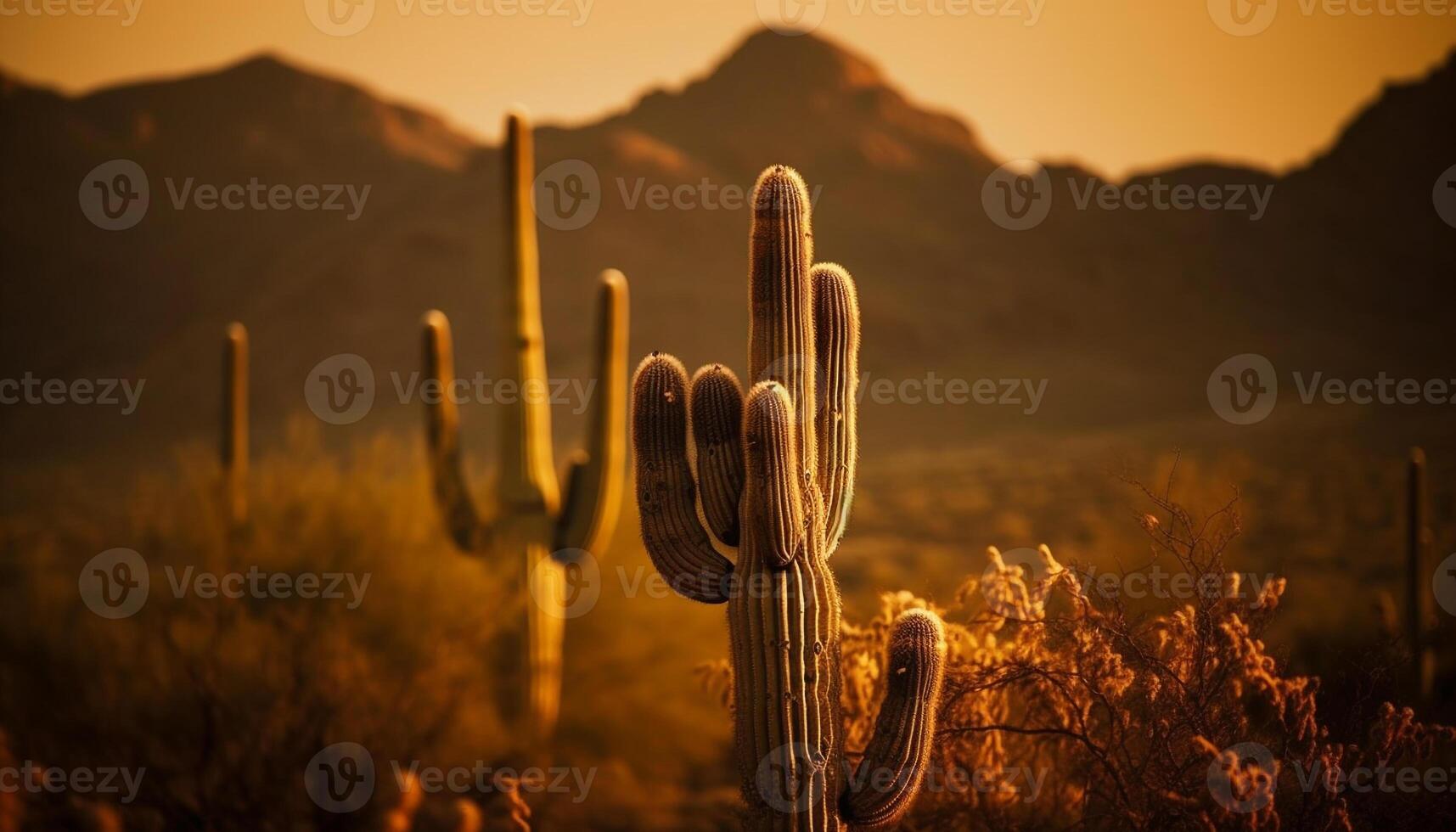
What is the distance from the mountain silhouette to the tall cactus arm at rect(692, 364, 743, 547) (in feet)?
129

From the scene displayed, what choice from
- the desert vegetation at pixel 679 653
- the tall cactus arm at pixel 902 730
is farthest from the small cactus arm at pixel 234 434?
the tall cactus arm at pixel 902 730

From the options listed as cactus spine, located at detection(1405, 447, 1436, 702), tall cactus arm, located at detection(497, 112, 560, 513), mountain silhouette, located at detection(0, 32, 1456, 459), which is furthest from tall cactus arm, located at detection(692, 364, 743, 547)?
mountain silhouette, located at detection(0, 32, 1456, 459)

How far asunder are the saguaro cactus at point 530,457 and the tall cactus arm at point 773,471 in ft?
22.2

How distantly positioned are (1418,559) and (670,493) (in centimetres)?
1071

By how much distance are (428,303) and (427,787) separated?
1733 inches

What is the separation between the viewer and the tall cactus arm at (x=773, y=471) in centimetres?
492

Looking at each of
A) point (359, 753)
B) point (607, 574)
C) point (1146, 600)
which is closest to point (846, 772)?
point (359, 753)

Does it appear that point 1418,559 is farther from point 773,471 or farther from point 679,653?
point 773,471

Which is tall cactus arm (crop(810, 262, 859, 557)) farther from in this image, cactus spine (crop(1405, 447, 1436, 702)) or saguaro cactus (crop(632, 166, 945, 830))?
cactus spine (crop(1405, 447, 1436, 702))

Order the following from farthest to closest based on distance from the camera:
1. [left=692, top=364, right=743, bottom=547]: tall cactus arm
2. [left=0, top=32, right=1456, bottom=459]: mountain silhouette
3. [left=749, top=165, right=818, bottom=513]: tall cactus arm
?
[left=0, top=32, right=1456, bottom=459]: mountain silhouette
[left=692, top=364, right=743, bottom=547]: tall cactus arm
[left=749, top=165, right=818, bottom=513]: tall cactus arm

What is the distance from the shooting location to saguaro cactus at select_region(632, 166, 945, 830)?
16.6ft

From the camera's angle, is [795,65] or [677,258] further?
[795,65]

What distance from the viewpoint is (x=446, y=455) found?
12.3m

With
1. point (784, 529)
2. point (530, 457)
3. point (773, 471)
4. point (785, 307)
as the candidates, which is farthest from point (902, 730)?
point (530, 457)
